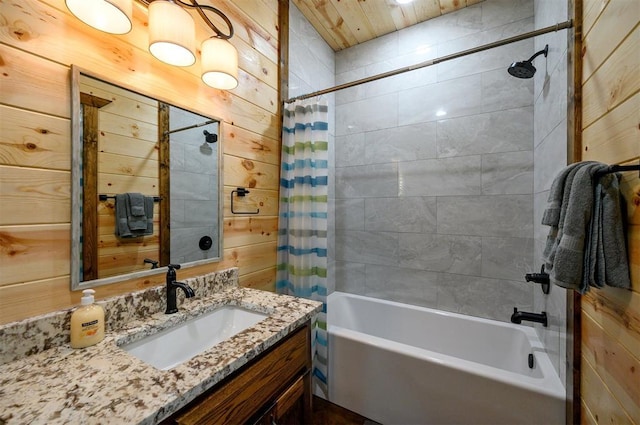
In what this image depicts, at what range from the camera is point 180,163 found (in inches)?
48.6

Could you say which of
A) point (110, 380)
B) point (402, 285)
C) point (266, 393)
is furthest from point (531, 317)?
point (110, 380)

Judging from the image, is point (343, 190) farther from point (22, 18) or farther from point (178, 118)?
point (22, 18)

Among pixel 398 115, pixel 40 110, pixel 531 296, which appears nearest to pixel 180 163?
pixel 40 110

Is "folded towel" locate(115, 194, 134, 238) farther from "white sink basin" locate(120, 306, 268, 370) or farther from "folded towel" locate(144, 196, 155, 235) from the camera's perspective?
"white sink basin" locate(120, 306, 268, 370)

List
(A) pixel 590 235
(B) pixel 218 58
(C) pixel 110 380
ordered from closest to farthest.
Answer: (C) pixel 110 380 → (A) pixel 590 235 → (B) pixel 218 58

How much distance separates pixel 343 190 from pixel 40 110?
6.43 ft

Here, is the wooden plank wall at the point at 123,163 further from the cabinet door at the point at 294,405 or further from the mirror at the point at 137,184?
the cabinet door at the point at 294,405

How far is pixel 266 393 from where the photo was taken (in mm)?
866

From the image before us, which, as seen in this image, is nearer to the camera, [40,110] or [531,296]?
Result: [40,110]

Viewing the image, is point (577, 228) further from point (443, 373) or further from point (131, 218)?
point (131, 218)

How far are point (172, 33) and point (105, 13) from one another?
0.20 meters

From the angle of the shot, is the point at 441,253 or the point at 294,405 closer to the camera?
the point at 294,405

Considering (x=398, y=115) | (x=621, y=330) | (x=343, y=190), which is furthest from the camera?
(x=343, y=190)

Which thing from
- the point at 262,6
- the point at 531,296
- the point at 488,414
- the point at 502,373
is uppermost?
the point at 262,6
